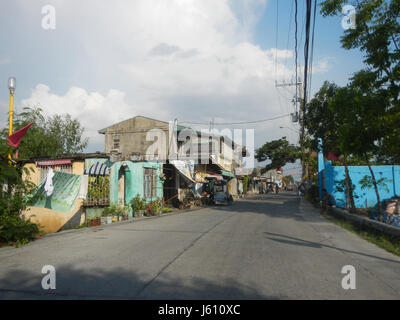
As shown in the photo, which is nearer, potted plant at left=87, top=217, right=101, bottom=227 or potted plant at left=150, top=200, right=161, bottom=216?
potted plant at left=87, top=217, right=101, bottom=227

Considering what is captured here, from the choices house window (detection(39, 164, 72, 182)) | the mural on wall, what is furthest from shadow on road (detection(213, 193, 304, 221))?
house window (detection(39, 164, 72, 182))

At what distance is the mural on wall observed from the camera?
33.7ft

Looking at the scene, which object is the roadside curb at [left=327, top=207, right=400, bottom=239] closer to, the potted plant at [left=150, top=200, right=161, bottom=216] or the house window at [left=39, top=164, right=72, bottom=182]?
the potted plant at [left=150, top=200, right=161, bottom=216]

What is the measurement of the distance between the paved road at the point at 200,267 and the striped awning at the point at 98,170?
14.8ft

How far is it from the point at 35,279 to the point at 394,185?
1980 cm

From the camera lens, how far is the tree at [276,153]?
159 feet

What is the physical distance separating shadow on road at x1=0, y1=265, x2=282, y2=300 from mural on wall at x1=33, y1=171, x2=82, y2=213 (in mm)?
4965

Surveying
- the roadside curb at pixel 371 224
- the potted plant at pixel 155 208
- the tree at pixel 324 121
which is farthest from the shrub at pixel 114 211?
the tree at pixel 324 121

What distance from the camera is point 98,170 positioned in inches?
555

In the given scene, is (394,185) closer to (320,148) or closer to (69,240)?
(320,148)

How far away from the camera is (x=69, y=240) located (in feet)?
30.8

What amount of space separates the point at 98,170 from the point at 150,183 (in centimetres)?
535

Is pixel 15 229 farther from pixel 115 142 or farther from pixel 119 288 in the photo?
pixel 115 142
